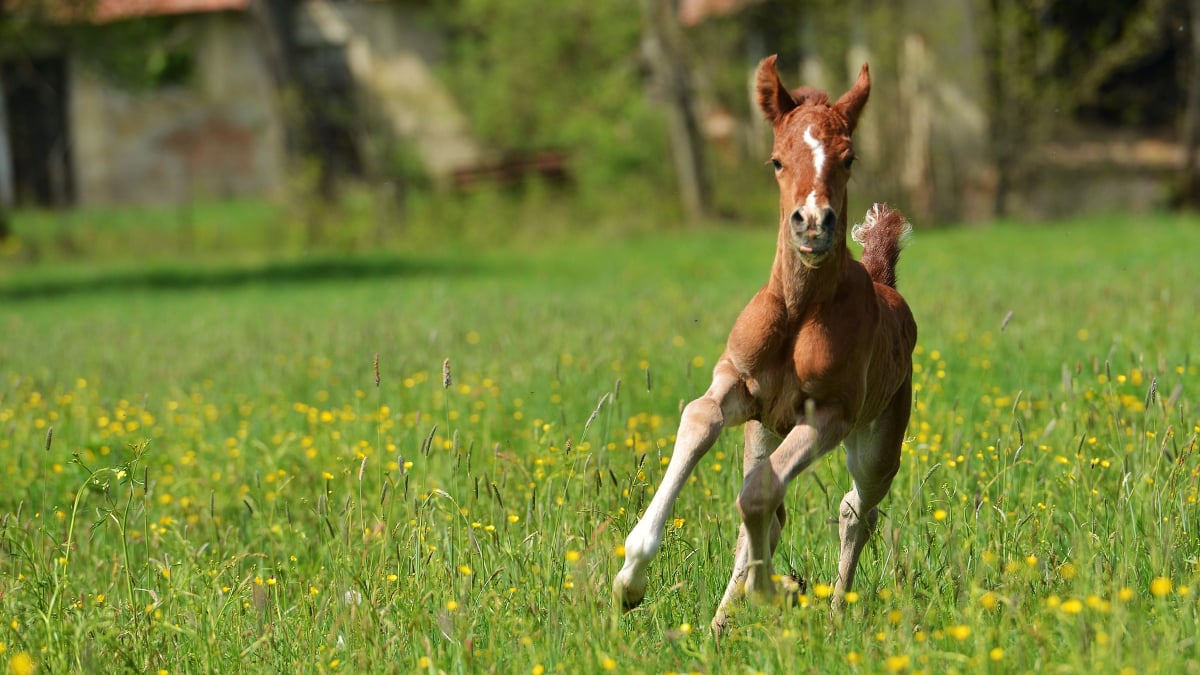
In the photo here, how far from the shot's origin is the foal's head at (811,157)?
3.80m

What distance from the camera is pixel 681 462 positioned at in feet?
13.3

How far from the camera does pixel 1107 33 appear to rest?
22.5 m

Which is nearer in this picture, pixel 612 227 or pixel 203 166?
pixel 612 227

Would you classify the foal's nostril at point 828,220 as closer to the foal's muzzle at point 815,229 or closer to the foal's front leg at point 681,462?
the foal's muzzle at point 815,229

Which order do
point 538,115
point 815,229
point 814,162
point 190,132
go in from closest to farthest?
point 815,229
point 814,162
point 538,115
point 190,132

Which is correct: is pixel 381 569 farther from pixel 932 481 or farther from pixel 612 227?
pixel 612 227

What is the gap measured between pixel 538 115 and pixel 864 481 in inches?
980

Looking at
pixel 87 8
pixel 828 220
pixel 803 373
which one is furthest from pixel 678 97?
pixel 828 220

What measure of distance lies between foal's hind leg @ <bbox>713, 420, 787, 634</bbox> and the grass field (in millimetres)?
86

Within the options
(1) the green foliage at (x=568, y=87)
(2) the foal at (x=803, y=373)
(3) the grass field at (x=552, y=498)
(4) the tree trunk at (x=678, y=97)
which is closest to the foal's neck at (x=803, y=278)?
(2) the foal at (x=803, y=373)

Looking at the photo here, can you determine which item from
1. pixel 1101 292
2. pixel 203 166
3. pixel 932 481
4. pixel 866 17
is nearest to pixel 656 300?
pixel 1101 292

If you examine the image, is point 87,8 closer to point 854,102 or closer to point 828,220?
point 854,102

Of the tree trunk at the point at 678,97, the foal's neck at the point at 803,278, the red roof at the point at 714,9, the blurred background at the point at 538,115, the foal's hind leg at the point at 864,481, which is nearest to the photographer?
the foal's neck at the point at 803,278

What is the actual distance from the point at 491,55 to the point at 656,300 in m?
17.7
